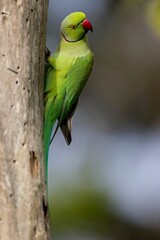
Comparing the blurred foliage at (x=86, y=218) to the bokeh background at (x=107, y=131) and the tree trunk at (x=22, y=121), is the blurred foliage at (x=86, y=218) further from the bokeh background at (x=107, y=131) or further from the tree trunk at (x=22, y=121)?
the tree trunk at (x=22, y=121)

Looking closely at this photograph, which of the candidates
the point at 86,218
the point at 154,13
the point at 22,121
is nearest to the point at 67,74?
the point at 22,121

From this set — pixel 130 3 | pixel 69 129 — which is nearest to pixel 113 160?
pixel 130 3

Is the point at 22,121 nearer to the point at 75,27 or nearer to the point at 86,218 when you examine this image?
the point at 75,27

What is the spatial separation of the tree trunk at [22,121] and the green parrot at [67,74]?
0.65 feet

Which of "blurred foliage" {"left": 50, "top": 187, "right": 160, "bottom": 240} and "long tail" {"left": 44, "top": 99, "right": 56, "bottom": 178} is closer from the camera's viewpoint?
"long tail" {"left": 44, "top": 99, "right": 56, "bottom": 178}

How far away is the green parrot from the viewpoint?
3441mm

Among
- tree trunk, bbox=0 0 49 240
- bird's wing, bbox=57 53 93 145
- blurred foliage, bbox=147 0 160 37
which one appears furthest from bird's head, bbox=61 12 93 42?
blurred foliage, bbox=147 0 160 37

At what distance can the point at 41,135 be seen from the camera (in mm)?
3129

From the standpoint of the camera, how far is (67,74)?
3.52 metres

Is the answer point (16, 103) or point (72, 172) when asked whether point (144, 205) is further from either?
point (16, 103)

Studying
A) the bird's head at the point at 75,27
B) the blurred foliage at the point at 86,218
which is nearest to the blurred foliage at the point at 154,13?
the bird's head at the point at 75,27

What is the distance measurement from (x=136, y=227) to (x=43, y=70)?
2.98m

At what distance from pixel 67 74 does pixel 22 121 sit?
20.9 inches

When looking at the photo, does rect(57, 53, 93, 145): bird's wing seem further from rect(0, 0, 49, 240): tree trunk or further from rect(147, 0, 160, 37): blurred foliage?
rect(147, 0, 160, 37): blurred foliage
